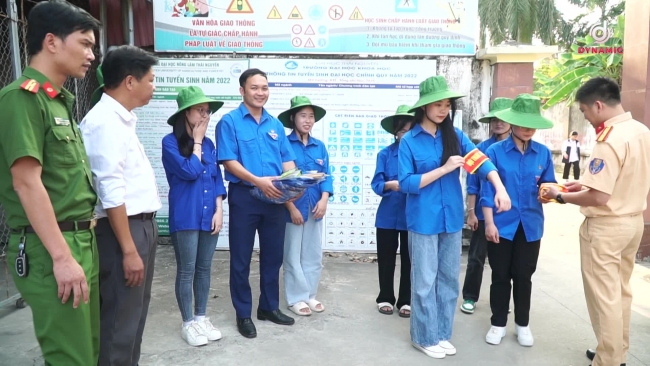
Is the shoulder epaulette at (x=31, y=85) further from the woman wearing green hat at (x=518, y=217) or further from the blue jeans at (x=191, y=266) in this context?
the woman wearing green hat at (x=518, y=217)

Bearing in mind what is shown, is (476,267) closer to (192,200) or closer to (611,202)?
(611,202)

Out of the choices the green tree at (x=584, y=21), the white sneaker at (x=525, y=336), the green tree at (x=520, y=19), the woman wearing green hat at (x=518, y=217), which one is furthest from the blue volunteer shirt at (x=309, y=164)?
the green tree at (x=584, y=21)

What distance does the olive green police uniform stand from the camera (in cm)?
185

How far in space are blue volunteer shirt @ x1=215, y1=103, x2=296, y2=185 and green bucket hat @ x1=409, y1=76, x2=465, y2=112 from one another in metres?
1.07

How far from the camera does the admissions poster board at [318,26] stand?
5.62 m

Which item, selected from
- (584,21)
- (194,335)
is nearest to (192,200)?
(194,335)

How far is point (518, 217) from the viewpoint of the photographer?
344cm

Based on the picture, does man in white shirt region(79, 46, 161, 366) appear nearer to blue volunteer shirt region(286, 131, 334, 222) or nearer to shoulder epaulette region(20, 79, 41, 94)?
shoulder epaulette region(20, 79, 41, 94)

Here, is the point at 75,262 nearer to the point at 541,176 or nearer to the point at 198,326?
the point at 198,326

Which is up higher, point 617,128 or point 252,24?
point 252,24

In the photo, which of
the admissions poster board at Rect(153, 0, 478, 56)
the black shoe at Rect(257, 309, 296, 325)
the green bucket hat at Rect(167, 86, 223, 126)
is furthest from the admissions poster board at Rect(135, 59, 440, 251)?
the green bucket hat at Rect(167, 86, 223, 126)

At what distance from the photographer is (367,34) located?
566 cm

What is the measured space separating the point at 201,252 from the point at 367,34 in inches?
130

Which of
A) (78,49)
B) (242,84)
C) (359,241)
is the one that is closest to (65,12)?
(78,49)
